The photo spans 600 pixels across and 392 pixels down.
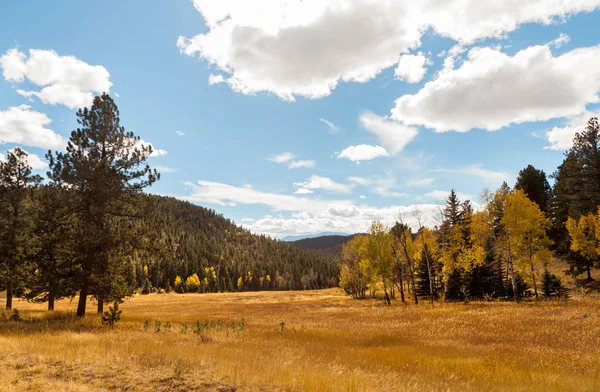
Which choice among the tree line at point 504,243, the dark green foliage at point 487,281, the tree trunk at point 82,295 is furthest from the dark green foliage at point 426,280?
the tree trunk at point 82,295

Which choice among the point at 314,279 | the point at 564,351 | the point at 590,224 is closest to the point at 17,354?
the point at 564,351

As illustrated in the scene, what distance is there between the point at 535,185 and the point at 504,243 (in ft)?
111

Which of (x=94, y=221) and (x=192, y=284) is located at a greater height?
(x=94, y=221)

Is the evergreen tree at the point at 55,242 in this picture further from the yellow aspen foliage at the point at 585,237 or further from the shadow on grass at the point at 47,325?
the yellow aspen foliage at the point at 585,237

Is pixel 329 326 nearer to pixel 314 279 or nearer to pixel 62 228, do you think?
pixel 62 228

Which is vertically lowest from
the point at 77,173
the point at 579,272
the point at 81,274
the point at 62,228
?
the point at 579,272

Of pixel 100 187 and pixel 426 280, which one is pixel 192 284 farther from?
pixel 100 187

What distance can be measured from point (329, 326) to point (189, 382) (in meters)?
17.3

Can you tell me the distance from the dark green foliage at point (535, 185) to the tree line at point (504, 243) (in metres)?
3.04

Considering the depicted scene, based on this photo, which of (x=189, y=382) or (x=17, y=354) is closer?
(x=189, y=382)

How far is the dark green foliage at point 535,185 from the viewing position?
58625 mm

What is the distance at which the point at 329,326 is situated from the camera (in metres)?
23.5

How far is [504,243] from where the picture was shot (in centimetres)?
3372

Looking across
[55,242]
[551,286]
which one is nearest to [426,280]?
[551,286]
